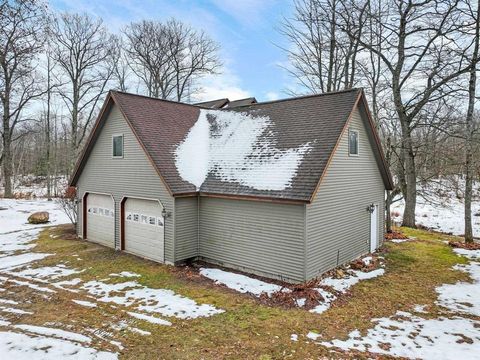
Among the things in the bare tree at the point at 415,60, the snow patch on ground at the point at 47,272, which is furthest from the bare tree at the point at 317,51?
the snow patch on ground at the point at 47,272

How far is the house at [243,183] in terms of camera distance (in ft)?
32.0

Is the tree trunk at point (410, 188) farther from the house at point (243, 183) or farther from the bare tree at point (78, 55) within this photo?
the bare tree at point (78, 55)

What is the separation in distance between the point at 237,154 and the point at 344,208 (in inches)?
176

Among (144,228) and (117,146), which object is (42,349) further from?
(117,146)

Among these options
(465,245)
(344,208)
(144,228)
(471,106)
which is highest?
(471,106)

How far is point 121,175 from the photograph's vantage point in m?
12.9

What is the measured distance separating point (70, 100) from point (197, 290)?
27139 mm

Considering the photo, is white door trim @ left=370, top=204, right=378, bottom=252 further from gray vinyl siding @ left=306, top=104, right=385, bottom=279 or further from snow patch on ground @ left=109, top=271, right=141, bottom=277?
snow patch on ground @ left=109, top=271, right=141, bottom=277

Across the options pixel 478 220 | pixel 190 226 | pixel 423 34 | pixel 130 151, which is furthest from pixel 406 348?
pixel 478 220

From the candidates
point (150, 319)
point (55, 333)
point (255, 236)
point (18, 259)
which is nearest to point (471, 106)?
point (255, 236)

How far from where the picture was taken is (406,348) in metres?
6.24

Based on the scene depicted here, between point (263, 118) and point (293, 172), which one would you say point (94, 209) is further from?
point (293, 172)

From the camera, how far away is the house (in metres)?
9.74

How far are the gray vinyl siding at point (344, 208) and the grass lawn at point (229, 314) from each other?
1349 mm
